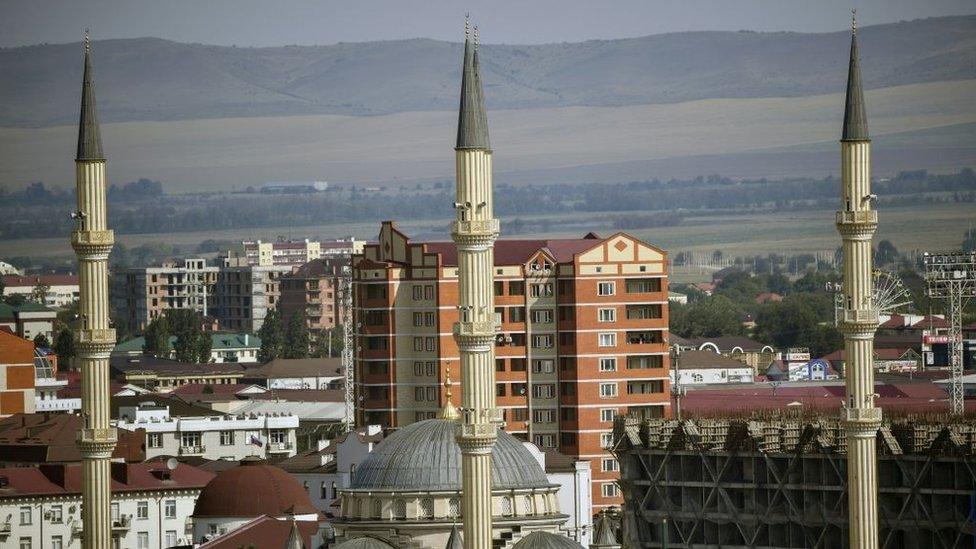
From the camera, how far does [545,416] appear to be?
133625 mm

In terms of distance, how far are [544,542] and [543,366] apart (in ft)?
176

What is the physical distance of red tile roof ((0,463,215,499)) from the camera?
12062 cm

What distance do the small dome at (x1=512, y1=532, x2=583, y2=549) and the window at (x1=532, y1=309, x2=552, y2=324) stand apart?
174 ft

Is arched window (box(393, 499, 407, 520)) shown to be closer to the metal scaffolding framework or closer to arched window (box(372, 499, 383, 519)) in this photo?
arched window (box(372, 499, 383, 519))

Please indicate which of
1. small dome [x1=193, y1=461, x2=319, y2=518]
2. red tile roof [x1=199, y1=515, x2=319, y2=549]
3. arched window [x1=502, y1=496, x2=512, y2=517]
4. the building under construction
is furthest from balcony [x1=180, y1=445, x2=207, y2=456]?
arched window [x1=502, y1=496, x2=512, y2=517]

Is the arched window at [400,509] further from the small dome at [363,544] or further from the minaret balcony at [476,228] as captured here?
the minaret balcony at [476,228]

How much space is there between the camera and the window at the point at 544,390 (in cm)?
13400

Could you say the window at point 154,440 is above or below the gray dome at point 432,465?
below

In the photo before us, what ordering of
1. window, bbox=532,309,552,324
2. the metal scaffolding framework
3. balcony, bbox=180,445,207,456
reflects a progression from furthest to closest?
balcony, bbox=180,445,207,456, window, bbox=532,309,552,324, the metal scaffolding framework

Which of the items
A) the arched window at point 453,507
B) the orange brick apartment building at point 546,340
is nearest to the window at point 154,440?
the orange brick apartment building at point 546,340

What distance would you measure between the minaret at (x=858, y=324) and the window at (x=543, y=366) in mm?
63530

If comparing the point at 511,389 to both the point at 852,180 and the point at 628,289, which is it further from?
the point at 852,180

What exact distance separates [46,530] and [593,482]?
82.2 ft

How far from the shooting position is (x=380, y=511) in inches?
3418
